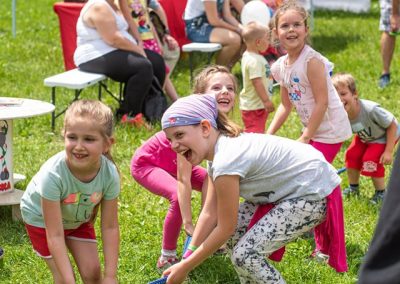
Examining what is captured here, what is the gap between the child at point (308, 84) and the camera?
4762mm

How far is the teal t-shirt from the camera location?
3.58 m

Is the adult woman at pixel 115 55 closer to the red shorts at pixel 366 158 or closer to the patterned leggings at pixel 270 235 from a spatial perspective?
the red shorts at pixel 366 158

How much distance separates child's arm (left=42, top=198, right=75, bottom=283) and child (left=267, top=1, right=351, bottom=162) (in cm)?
168

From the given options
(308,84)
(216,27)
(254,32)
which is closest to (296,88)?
(308,84)

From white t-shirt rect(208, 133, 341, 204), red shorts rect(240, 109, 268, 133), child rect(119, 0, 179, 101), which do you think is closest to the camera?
white t-shirt rect(208, 133, 341, 204)

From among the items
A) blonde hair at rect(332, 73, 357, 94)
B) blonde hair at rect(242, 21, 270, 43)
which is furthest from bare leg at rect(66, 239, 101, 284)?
blonde hair at rect(242, 21, 270, 43)

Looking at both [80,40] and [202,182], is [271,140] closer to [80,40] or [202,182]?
[202,182]

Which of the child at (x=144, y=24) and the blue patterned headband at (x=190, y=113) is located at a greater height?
the blue patterned headband at (x=190, y=113)

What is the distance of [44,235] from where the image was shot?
3.79m

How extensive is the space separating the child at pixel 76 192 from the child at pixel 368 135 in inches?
82.4

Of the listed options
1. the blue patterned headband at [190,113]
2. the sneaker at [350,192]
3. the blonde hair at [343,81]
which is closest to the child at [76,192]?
the blue patterned headband at [190,113]

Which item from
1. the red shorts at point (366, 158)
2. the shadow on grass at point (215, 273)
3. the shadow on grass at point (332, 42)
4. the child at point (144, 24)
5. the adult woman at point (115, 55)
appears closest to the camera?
the shadow on grass at point (215, 273)

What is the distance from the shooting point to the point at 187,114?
3541 millimetres

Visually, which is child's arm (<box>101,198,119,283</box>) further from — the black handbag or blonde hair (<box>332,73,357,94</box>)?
the black handbag
